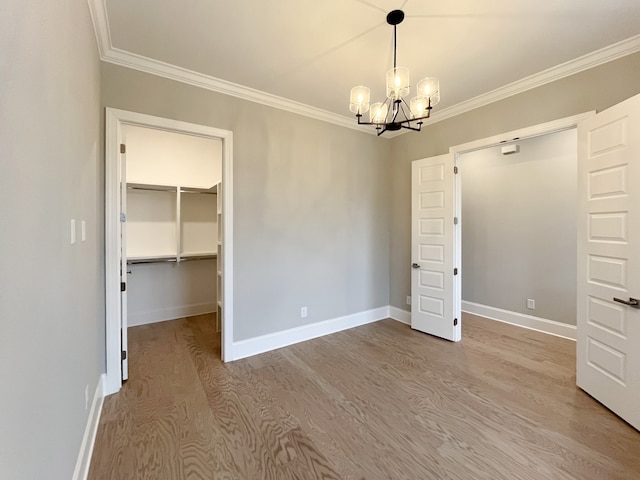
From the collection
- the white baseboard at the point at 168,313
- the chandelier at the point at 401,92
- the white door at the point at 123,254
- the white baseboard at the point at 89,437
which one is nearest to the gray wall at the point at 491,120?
the chandelier at the point at 401,92

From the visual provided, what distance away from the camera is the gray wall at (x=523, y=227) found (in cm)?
374

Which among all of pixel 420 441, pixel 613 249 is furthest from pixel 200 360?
pixel 613 249

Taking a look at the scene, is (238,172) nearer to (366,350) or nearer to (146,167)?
(146,167)

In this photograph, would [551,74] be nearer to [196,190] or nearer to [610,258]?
[610,258]

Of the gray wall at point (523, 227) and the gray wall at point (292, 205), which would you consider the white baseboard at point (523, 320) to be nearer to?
the gray wall at point (523, 227)

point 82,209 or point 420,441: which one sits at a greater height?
point 82,209

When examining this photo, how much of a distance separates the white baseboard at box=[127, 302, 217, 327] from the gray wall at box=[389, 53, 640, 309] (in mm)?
3043

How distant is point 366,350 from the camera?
3324 mm

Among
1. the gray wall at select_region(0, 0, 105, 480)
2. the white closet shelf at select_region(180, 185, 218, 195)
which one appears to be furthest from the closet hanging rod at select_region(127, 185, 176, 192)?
the gray wall at select_region(0, 0, 105, 480)

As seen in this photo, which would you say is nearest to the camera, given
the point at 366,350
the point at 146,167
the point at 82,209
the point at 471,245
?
the point at 82,209

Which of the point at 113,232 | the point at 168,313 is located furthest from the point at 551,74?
the point at 168,313

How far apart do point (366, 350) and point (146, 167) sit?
3.98m

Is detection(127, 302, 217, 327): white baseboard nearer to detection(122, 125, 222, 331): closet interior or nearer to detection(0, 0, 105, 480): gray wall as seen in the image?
detection(122, 125, 222, 331): closet interior

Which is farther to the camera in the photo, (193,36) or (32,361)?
(193,36)
